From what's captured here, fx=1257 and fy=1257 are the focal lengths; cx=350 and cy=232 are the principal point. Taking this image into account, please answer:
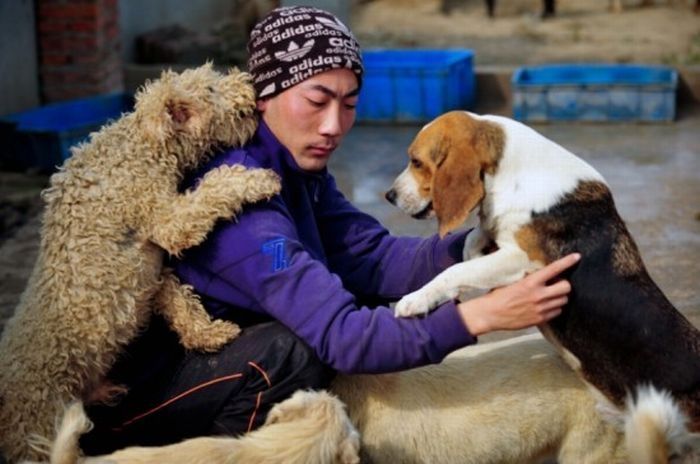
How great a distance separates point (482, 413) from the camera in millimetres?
3496

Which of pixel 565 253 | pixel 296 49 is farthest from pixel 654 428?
pixel 296 49

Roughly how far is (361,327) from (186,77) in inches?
33.8

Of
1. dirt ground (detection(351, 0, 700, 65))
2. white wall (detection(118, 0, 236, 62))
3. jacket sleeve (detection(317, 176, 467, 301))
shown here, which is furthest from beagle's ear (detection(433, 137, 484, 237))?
dirt ground (detection(351, 0, 700, 65))

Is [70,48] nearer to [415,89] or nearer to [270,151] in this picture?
[415,89]

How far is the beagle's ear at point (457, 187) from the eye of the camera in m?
3.54

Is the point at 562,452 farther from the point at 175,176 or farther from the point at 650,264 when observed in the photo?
the point at 650,264

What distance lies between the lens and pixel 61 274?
327cm

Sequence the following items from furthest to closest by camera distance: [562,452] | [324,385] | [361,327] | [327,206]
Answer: [327,206], [562,452], [324,385], [361,327]

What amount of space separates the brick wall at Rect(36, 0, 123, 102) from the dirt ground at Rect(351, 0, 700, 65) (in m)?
3.73

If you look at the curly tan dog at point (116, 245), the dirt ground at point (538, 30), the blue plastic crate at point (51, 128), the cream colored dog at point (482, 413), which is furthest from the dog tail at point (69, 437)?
the dirt ground at point (538, 30)

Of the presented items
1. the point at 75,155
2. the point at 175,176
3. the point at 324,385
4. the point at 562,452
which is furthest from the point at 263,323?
the point at 562,452

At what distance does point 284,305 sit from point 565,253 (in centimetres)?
82

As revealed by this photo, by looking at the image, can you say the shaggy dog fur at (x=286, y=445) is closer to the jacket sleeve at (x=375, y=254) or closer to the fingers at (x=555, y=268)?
the fingers at (x=555, y=268)

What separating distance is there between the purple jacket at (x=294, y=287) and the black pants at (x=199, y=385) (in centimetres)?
10
